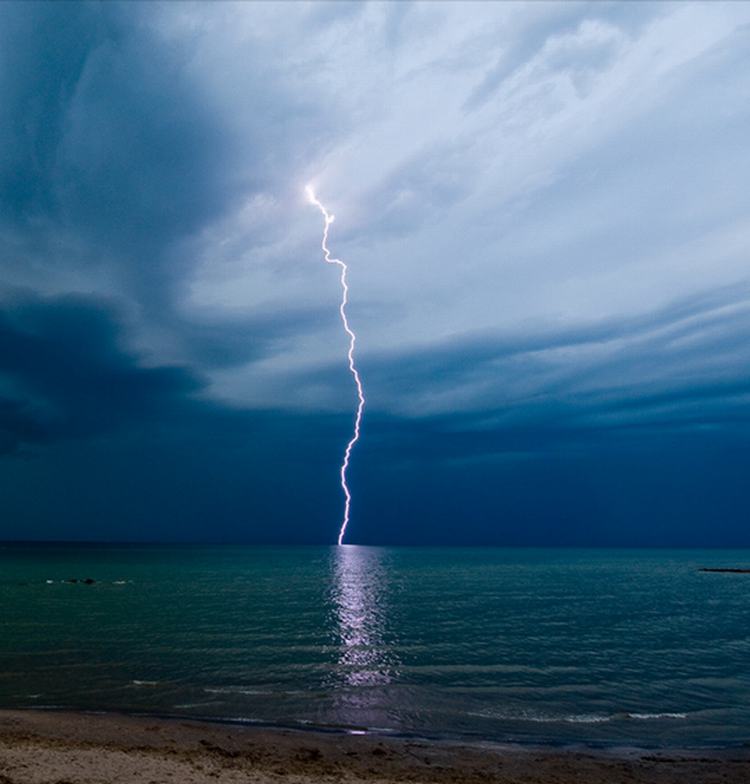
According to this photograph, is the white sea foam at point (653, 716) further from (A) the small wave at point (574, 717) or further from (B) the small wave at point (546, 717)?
(B) the small wave at point (546, 717)

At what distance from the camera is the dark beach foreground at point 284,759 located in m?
14.6

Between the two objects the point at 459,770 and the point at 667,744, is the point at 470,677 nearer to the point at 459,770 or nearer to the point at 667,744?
the point at 667,744

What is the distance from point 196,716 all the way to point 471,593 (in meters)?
57.1

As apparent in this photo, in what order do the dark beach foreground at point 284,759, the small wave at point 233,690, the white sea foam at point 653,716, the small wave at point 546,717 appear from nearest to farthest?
the dark beach foreground at point 284,759 → the small wave at point 546,717 → the white sea foam at point 653,716 → the small wave at point 233,690

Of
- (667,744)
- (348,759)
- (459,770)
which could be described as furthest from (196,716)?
(667,744)

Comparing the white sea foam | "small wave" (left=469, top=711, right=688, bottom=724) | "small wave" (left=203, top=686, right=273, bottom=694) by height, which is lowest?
the white sea foam

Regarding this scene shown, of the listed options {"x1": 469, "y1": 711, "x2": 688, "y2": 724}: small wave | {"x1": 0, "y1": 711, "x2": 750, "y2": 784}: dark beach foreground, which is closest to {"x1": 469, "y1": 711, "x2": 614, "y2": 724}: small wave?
{"x1": 469, "y1": 711, "x2": 688, "y2": 724}: small wave

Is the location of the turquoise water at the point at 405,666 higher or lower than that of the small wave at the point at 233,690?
lower

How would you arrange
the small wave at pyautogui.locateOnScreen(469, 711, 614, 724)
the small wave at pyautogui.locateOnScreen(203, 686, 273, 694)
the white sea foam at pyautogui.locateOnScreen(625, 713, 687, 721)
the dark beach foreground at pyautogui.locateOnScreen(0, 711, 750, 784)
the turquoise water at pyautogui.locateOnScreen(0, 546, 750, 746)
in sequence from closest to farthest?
the dark beach foreground at pyautogui.locateOnScreen(0, 711, 750, 784) < the small wave at pyautogui.locateOnScreen(469, 711, 614, 724) < the turquoise water at pyautogui.locateOnScreen(0, 546, 750, 746) < the white sea foam at pyautogui.locateOnScreen(625, 713, 687, 721) < the small wave at pyautogui.locateOnScreen(203, 686, 273, 694)

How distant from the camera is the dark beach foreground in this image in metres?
14.6

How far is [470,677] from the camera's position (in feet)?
89.8

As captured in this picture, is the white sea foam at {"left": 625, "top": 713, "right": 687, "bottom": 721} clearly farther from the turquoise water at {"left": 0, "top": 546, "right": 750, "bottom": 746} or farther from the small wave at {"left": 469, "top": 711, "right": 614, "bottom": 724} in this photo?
the small wave at {"left": 469, "top": 711, "right": 614, "bottom": 724}

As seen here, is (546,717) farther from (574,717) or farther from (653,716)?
(653,716)

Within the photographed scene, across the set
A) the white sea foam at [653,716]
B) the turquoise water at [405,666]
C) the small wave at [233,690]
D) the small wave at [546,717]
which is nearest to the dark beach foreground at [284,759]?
the turquoise water at [405,666]
